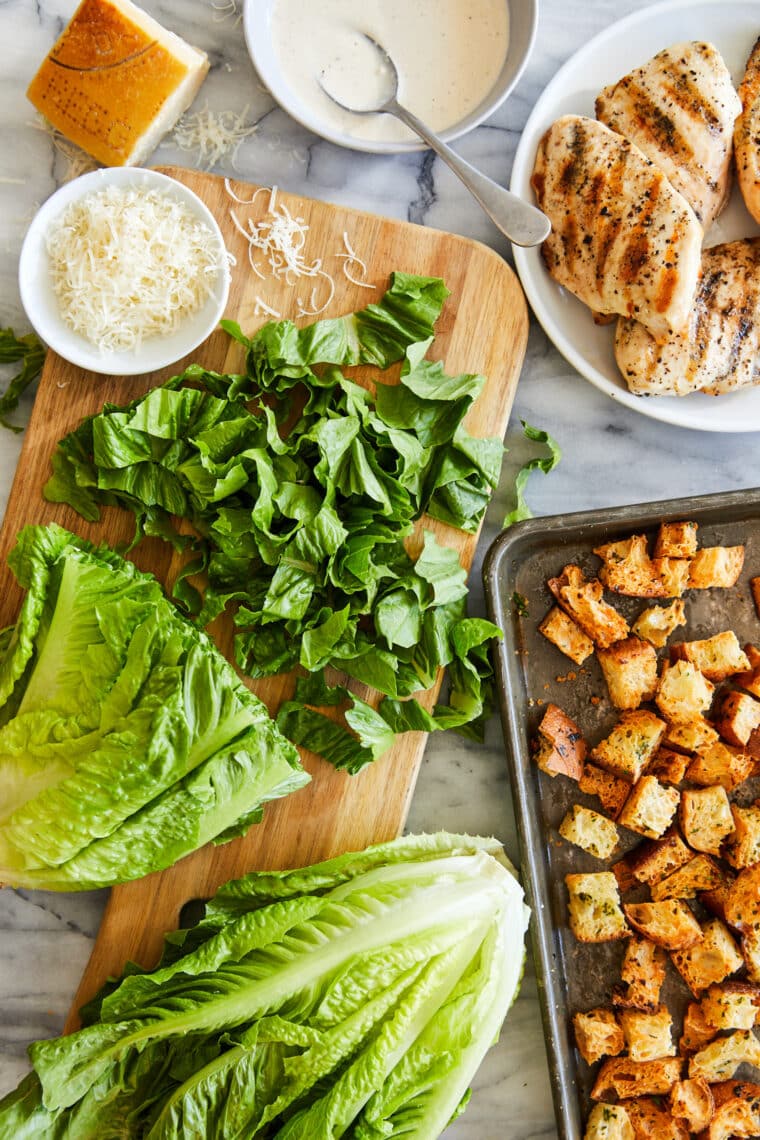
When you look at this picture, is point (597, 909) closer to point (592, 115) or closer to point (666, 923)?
point (666, 923)

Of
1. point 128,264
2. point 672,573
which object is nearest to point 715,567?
point 672,573

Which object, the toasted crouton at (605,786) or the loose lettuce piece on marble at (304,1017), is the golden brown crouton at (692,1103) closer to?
the loose lettuce piece on marble at (304,1017)

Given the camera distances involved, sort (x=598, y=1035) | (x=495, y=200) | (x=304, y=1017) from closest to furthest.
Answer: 1. (x=304, y=1017)
2. (x=495, y=200)
3. (x=598, y=1035)

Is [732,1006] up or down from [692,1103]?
up

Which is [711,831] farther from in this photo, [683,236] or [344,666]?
[683,236]

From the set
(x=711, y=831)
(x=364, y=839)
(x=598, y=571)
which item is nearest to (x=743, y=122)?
(x=598, y=571)
